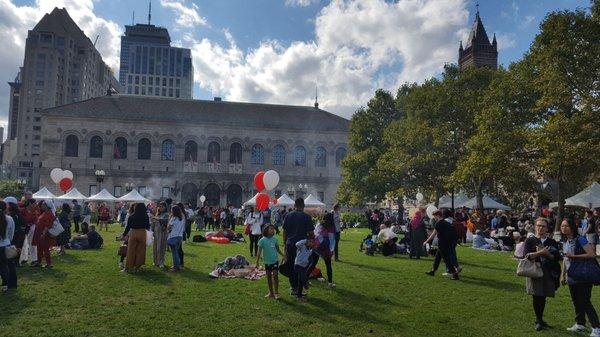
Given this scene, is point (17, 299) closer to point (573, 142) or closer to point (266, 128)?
point (573, 142)

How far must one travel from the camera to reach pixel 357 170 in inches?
1644

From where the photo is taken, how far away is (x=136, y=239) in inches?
480

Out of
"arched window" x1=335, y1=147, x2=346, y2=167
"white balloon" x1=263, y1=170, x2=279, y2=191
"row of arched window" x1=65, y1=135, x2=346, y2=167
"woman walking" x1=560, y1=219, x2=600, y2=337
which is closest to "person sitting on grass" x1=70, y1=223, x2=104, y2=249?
Answer: "white balloon" x1=263, y1=170, x2=279, y2=191

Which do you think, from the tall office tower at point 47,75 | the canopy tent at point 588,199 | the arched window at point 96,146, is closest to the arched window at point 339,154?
the arched window at point 96,146

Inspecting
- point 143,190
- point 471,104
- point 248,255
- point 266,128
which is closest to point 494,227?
point 471,104

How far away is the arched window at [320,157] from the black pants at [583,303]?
50308 mm

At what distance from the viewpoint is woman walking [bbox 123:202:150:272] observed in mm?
12125

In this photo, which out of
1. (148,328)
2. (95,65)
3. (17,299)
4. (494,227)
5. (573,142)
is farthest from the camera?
(95,65)

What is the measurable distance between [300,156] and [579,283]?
5066 cm

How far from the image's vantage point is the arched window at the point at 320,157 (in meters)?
57.9

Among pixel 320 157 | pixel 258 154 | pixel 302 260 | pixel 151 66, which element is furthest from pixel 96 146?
pixel 151 66

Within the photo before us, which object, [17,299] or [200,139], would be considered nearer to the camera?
[17,299]

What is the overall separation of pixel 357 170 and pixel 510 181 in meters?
13.9

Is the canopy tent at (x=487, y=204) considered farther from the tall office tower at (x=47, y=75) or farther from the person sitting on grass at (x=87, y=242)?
the tall office tower at (x=47, y=75)
